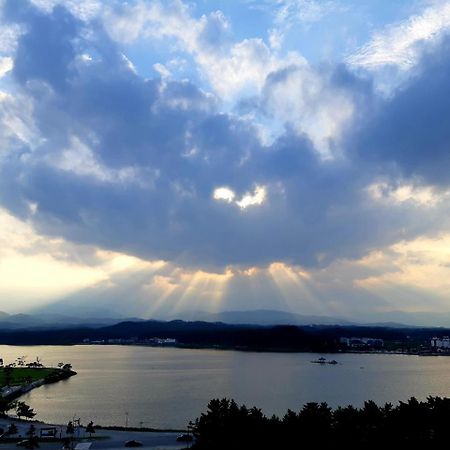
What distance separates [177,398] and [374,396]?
8019mm

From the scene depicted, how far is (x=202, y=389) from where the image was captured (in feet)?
74.3

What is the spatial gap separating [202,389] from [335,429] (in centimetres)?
1460

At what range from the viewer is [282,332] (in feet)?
195

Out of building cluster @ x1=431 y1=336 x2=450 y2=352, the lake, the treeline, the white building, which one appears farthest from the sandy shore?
the white building

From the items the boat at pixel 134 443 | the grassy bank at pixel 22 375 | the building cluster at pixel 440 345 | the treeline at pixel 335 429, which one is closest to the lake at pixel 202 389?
the grassy bank at pixel 22 375

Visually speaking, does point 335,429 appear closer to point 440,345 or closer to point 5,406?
point 5,406

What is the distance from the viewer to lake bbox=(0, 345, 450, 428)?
17703 mm

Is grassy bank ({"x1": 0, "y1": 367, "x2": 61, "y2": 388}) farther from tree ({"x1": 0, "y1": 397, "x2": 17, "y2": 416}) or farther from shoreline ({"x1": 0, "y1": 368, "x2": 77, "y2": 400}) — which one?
tree ({"x1": 0, "y1": 397, "x2": 17, "y2": 416})

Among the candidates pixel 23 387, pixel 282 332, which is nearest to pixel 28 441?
pixel 23 387

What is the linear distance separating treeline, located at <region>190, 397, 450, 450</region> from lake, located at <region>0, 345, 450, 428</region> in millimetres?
7184

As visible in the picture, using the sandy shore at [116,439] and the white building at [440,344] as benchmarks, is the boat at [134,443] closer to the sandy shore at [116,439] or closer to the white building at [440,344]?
the sandy shore at [116,439]

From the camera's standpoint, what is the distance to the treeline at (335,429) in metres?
8.39

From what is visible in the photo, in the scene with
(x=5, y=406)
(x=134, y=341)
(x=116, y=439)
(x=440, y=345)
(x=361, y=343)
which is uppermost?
(x=134, y=341)

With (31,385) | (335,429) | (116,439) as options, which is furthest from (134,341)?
(335,429)
